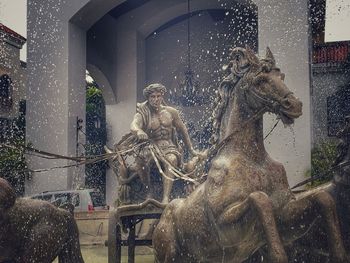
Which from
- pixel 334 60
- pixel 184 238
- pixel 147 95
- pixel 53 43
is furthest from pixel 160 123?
pixel 334 60

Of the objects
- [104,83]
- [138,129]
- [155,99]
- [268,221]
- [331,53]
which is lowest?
[268,221]

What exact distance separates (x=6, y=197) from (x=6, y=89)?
24404 mm

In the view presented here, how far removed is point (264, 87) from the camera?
4.96m

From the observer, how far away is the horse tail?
5.32 meters

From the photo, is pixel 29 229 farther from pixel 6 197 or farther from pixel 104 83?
pixel 104 83

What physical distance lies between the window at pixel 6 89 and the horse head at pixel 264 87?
2392 cm

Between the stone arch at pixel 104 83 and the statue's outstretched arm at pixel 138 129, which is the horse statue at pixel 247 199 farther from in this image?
the stone arch at pixel 104 83

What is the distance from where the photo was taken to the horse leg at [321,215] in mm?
4523

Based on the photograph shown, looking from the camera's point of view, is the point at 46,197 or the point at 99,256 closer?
the point at 99,256

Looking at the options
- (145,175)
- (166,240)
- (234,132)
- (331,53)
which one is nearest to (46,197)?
(145,175)

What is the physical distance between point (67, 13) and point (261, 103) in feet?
40.1

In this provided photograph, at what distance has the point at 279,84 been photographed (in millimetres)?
4938

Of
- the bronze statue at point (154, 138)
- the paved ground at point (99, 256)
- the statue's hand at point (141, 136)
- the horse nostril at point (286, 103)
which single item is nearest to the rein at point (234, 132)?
the horse nostril at point (286, 103)

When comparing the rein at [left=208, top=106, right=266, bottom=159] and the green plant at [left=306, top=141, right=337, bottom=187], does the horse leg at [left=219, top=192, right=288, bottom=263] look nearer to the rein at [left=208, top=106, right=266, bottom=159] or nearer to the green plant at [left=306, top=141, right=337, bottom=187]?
the rein at [left=208, top=106, right=266, bottom=159]
